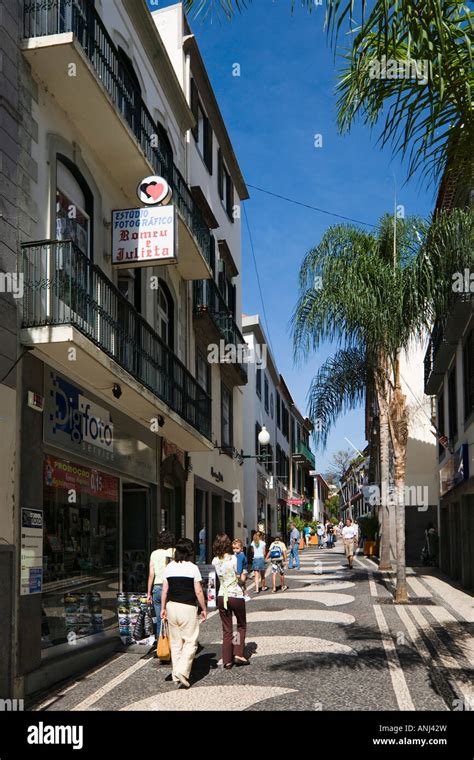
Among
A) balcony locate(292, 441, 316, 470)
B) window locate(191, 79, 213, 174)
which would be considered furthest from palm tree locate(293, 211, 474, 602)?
balcony locate(292, 441, 316, 470)

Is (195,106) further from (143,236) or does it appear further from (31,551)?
(31,551)

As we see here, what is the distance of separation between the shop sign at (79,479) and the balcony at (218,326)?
810cm

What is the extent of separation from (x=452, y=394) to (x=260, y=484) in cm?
1548

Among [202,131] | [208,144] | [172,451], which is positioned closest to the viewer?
[172,451]

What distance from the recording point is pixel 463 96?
6.14m

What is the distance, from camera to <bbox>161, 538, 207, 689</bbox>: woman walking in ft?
29.8

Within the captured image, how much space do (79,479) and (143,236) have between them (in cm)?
403

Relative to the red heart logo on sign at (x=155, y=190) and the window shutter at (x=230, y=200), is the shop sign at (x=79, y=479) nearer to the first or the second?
the red heart logo on sign at (x=155, y=190)

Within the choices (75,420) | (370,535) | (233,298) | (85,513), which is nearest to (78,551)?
(85,513)

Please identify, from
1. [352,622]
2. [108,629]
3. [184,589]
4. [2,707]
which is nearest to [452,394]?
[352,622]

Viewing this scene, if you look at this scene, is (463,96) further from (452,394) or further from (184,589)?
(452,394)

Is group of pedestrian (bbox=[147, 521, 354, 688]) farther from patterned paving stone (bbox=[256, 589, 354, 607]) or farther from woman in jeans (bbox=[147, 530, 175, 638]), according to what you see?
patterned paving stone (bbox=[256, 589, 354, 607])

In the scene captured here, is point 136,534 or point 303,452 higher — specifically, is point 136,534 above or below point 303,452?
below

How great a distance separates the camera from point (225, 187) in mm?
27594
